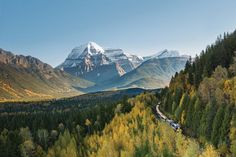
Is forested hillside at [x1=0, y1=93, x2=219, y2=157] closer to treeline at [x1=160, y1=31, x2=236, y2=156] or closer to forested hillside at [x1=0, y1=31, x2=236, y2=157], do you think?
forested hillside at [x1=0, y1=31, x2=236, y2=157]

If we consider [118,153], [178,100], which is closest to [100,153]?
[118,153]

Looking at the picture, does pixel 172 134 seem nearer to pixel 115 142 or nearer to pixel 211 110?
pixel 211 110

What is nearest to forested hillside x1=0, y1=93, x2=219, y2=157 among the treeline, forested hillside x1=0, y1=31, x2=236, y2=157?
forested hillside x1=0, y1=31, x2=236, y2=157

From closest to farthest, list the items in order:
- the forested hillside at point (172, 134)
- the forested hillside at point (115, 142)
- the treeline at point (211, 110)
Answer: the forested hillside at point (172, 134) < the forested hillside at point (115, 142) < the treeline at point (211, 110)

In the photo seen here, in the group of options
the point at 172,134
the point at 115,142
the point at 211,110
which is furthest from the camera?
the point at 115,142

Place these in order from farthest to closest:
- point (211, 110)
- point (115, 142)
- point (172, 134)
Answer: point (115, 142)
point (211, 110)
point (172, 134)

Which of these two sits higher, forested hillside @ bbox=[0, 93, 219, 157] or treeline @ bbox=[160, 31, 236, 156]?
treeline @ bbox=[160, 31, 236, 156]

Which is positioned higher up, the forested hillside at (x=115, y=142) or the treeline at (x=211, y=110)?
the treeline at (x=211, y=110)

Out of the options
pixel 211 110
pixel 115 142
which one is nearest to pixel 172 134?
pixel 211 110

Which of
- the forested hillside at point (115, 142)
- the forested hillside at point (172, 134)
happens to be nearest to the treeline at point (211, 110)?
the forested hillside at point (172, 134)

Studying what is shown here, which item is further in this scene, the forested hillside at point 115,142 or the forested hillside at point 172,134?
the forested hillside at point 115,142

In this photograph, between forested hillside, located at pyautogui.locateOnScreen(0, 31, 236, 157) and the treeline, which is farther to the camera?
the treeline

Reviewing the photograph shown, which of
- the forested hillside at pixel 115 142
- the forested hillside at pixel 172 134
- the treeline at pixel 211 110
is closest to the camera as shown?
the forested hillside at pixel 172 134

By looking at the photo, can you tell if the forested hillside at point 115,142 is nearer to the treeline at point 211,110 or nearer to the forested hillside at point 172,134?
the forested hillside at point 172,134
